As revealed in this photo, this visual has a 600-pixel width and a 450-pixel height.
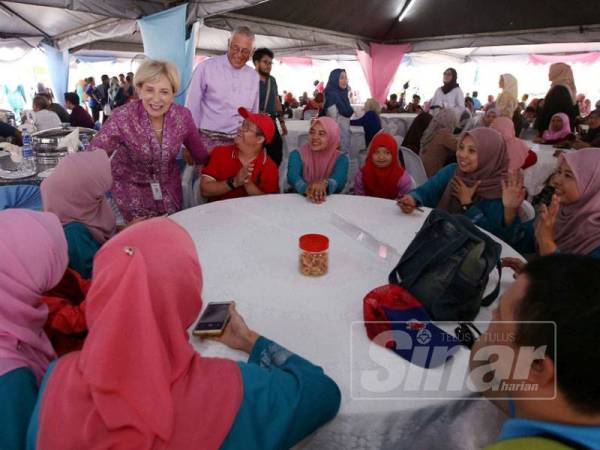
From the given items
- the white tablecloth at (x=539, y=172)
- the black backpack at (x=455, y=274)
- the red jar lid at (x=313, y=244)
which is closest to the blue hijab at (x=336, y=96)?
the white tablecloth at (x=539, y=172)

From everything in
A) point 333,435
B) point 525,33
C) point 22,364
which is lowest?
point 333,435

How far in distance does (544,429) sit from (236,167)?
2250 mm

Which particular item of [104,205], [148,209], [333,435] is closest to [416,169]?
[148,209]

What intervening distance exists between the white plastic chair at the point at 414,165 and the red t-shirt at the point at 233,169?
141 cm

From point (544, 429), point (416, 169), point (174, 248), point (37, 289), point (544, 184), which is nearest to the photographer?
point (544, 429)

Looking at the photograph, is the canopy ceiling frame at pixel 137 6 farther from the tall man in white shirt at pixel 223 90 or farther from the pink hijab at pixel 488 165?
the pink hijab at pixel 488 165

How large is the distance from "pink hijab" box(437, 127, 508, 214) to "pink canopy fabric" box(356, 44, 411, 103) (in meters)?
9.18

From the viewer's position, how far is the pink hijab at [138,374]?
68cm

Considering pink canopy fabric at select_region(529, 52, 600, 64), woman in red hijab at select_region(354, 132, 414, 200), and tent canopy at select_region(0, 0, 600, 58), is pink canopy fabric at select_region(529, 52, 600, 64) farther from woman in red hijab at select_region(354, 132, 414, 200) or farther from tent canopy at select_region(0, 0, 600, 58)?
woman in red hijab at select_region(354, 132, 414, 200)

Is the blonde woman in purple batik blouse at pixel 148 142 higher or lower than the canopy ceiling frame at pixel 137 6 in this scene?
lower

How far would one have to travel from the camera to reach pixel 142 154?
7.80 ft

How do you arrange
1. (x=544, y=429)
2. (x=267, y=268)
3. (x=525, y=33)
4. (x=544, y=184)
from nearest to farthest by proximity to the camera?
1. (x=544, y=429)
2. (x=267, y=268)
3. (x=544, y=184)
4. (x=525, y=33)

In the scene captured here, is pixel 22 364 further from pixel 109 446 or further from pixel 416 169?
pixel 416 169

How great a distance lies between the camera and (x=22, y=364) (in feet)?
2.99
